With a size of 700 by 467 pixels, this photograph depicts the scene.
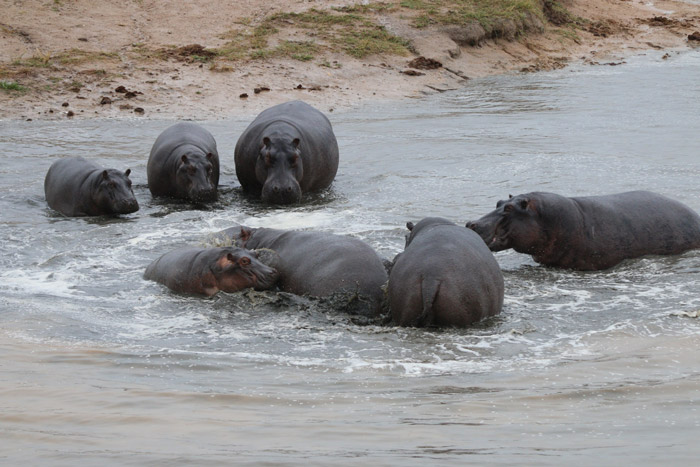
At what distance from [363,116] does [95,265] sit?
29.6ft

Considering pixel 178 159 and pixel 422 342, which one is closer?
pixel 422 342

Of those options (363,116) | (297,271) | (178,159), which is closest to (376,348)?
(297,271)

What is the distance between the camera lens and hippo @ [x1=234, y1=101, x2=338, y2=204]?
35.4 ft

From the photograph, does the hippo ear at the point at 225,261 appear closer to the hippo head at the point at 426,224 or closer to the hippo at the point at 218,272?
the hippo at the point at 218,272

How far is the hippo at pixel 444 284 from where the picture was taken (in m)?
6.03

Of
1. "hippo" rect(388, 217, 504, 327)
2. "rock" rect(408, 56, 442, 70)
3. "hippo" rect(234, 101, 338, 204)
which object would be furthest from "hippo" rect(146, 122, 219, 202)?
"rock" rect(408, 56, 442, 70)

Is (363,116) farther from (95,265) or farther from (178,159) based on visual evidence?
(95,265)

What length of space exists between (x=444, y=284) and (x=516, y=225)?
2085mm

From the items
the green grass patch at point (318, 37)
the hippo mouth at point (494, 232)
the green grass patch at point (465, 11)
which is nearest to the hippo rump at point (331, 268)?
the hippo mouth at point (494, 232)

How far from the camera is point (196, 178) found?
35.2 ft

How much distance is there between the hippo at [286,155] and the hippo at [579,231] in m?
3.39

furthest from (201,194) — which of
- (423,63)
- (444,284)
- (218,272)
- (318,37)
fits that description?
(423,63)

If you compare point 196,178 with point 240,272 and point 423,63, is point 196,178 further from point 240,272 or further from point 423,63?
point 423,63

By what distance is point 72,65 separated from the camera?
16641mm
